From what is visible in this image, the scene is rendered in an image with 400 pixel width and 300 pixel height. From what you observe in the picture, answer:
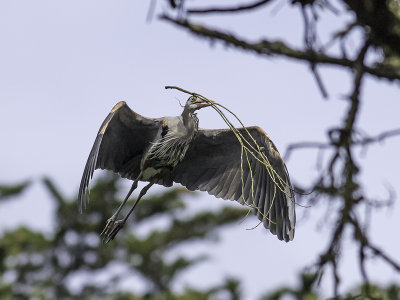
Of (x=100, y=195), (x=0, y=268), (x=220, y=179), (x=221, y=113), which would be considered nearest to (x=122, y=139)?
(x=220, y=179)

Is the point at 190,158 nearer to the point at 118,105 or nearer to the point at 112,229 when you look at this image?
the point at 118,105

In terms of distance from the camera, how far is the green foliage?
19.7 metres

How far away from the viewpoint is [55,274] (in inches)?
841

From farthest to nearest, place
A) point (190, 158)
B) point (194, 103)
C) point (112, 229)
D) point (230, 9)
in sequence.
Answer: point (190, 158) → point (194, 103) → point (112, 229) → point (230, 9)

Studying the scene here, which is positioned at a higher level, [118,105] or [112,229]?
[118,105]

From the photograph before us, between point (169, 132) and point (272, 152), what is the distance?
0.88m

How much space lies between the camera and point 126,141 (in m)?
7.39

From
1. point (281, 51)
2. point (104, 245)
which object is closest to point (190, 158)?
point (281, 51)

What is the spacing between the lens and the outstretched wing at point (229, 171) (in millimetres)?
7327

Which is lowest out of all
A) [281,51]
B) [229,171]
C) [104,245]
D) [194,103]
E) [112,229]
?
[104,245]

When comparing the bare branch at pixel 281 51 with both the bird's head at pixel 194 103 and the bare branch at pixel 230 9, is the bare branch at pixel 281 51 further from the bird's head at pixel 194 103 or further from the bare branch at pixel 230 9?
the bird's head at pixel 194 103

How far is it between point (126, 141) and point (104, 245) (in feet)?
46.9

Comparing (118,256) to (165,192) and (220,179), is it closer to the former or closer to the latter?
(165,192)

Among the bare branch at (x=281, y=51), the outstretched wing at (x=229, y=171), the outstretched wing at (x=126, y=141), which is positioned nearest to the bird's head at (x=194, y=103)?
the outstretched wing at (x=126, y=141)
